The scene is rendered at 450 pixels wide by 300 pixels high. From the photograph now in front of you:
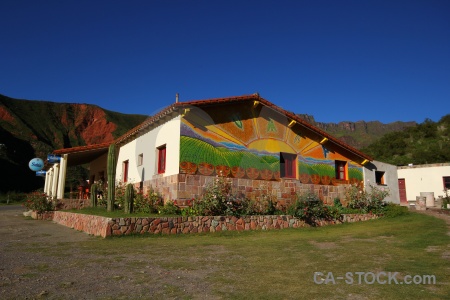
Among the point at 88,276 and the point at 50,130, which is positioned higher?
the point at 50,130

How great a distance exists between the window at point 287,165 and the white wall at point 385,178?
5529 millimetres

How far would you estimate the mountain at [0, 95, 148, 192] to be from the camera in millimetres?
56812

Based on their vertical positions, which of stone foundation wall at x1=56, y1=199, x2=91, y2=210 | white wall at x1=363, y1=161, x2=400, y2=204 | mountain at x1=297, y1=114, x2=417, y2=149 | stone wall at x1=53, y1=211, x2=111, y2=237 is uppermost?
mountain at x1=297, y1=114, x2=417, y2=149

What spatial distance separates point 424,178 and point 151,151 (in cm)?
2310

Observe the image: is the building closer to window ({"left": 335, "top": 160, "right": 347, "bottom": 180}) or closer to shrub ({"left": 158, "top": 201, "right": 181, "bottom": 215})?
window ({"left": 335, "top": 160, "right": 347, "bottom": 180})

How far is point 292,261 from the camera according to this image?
706 centimetres

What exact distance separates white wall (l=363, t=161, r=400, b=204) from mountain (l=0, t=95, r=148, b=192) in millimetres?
50782

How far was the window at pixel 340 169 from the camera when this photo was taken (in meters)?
19.5

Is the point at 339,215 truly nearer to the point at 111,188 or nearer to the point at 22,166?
the point at 111,188

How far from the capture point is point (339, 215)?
52.3ft

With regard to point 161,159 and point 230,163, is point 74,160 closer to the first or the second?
point 161,159

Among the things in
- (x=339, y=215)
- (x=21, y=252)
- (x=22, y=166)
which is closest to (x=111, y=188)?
(x=21, y=252)

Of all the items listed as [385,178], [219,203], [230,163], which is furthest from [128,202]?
[385,178]

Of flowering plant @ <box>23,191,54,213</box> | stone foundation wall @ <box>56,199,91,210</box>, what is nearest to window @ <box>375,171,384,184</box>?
stone foundation wall @ <box>56,199,91,210</box>
